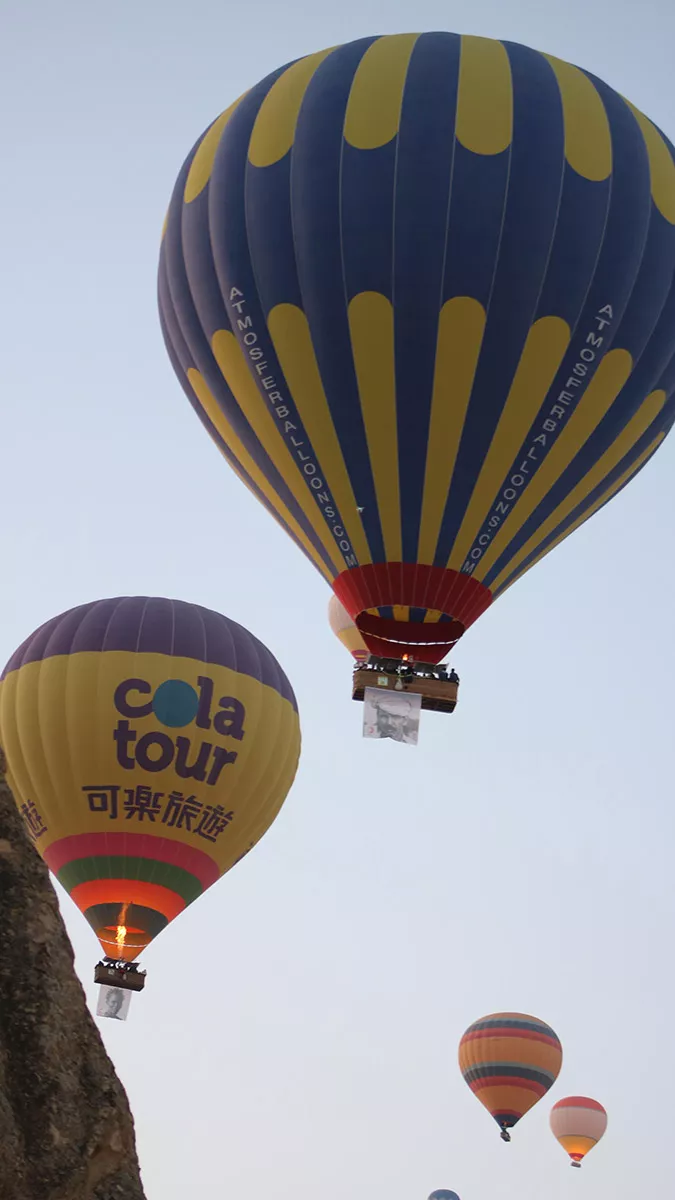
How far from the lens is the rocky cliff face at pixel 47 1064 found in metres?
4.87

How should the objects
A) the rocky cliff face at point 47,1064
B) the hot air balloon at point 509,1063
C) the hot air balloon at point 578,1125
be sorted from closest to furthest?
the rocky cliff face at point 47,1064 < the hot air balloon at point 509,1063 < the hot air balloon at point 578,1125

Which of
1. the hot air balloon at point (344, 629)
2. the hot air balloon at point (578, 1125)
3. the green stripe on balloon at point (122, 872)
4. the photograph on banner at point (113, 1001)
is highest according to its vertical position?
the hot air balloon at point (344, 629)

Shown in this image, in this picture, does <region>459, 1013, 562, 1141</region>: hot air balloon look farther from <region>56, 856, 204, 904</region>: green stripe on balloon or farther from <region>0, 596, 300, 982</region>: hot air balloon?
<region>56, 856, 204, 904</region>: green stripe on balloon

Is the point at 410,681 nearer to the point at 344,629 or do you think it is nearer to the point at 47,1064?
the point at 47,1064

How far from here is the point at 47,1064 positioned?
4.93m

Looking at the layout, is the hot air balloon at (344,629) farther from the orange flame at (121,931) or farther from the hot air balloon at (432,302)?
the hot air balloon at (432,302)

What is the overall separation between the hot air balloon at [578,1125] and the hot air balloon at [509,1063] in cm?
807

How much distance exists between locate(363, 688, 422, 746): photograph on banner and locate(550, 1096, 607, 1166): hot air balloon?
110 feet

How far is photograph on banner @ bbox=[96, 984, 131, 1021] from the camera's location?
63.0 ft

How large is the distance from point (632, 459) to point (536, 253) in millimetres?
3028

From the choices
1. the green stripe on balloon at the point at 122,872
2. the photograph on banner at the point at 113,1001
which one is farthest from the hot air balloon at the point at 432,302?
the photograph on banner at the point at 113,1001

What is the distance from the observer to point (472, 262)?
13.9m

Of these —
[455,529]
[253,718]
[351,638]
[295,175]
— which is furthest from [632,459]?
[351,638]

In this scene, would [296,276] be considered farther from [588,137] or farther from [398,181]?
[588,137]
